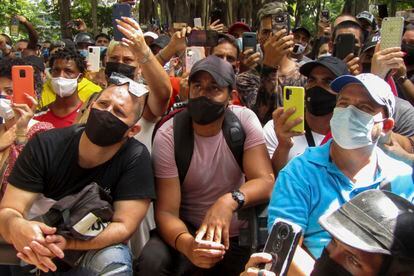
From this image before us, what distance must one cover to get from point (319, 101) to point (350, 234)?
2024mm

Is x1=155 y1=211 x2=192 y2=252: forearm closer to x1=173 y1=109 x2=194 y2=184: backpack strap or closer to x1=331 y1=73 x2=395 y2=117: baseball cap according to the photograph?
x1=173 y1=109 x2=194 y2=184: backpack strap

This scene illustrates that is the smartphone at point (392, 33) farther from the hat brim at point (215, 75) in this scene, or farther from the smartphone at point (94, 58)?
the smartphone at point (94, 58)

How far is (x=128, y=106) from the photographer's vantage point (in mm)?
3510

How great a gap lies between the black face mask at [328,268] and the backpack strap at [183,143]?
1609mm

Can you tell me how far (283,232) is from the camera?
204 cm

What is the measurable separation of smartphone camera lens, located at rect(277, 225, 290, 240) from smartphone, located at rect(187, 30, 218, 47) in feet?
10.5

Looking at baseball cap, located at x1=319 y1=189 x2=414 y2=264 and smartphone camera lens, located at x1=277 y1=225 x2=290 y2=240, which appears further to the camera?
smartphone camera lens, located at x1=277 y1=225 x2=290 y2=240

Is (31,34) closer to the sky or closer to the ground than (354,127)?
closer to the ground

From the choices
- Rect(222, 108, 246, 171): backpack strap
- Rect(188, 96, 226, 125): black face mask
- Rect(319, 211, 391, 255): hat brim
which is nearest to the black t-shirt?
Rect(188, 96, 226, 125): black face mask

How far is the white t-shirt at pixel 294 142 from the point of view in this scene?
3744 mm

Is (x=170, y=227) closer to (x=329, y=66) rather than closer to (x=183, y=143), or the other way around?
(x=183, y=143)

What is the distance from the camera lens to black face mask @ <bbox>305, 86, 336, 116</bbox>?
376 centimetres

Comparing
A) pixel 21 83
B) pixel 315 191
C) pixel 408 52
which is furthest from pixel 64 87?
pixel 408 52

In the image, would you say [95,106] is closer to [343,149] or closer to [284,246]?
[343,149]
